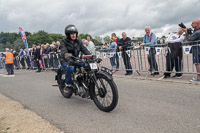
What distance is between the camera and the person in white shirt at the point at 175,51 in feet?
19.9

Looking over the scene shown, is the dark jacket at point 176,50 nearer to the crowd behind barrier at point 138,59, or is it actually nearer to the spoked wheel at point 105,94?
the crowd behind barrier at point 138,59

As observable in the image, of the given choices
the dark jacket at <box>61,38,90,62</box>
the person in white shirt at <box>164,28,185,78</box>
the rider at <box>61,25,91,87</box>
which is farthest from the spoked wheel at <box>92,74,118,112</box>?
the person in white shirt at <box>164,28,185,78</box>

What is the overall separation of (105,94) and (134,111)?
74 cm

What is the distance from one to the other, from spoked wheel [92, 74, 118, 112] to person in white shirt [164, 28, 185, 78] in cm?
376

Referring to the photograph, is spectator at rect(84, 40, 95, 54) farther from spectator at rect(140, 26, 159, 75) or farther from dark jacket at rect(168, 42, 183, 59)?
dark jacket at rect(168, 42, 183, 59)

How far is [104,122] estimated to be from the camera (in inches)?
124

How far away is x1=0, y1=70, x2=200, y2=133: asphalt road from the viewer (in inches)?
113

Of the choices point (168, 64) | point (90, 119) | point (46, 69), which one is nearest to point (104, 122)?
point (90, 119)

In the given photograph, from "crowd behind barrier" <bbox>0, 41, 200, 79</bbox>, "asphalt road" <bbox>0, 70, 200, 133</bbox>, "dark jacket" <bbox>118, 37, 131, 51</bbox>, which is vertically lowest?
"asphalt road" <bbox>0, 70, 200, 133</bbox>

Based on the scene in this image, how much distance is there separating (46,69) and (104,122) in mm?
11090

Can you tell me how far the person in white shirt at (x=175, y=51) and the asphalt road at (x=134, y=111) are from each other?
1.19m

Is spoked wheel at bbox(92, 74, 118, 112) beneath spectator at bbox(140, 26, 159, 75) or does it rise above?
beneath

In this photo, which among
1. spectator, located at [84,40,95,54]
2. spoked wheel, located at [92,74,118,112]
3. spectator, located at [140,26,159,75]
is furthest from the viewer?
spectator, located at [84,40,95,54]

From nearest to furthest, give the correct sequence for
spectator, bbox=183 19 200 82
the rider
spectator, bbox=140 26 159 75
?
the rider → spectator, bbox=183 19 200 82 → spectator, bbox=140 26 159 75
